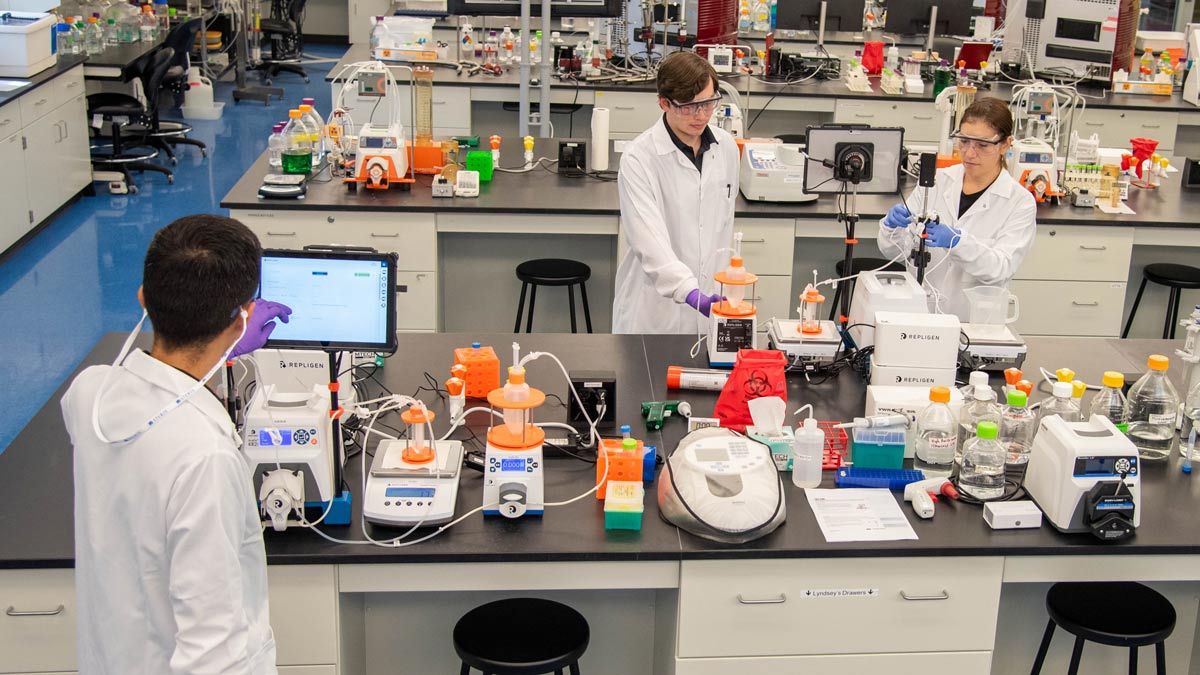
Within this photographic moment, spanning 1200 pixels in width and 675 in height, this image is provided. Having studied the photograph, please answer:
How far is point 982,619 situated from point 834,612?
32 centimetres

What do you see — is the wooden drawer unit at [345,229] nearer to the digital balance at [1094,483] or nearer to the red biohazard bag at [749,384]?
the red biohazard bag at [749,384]

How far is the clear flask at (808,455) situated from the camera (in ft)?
8.50

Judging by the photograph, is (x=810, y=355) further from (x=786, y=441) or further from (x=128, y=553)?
(x=128, y=553)

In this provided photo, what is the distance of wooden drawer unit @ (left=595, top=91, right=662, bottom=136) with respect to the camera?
22.0 ft

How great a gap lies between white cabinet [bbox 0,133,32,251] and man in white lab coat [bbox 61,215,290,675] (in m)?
4.66

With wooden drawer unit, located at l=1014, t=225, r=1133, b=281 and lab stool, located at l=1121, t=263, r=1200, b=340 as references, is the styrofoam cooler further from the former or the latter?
lab stool, located at l=1121, t=263, r=1200, b=340

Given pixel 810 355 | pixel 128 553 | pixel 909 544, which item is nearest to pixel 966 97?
pixel 810 355

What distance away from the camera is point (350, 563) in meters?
2.34

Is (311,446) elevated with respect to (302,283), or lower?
lower

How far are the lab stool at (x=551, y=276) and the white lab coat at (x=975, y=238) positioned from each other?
1.45m

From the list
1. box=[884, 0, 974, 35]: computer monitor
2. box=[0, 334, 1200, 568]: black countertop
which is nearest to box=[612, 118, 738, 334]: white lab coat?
box=[0, 334, 1200, 568]: black countertop

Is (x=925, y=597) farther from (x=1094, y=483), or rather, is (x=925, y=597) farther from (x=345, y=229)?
(x=345, y=229)

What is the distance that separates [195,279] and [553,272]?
10.1 ft

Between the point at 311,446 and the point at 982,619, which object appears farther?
the point at 982,619
